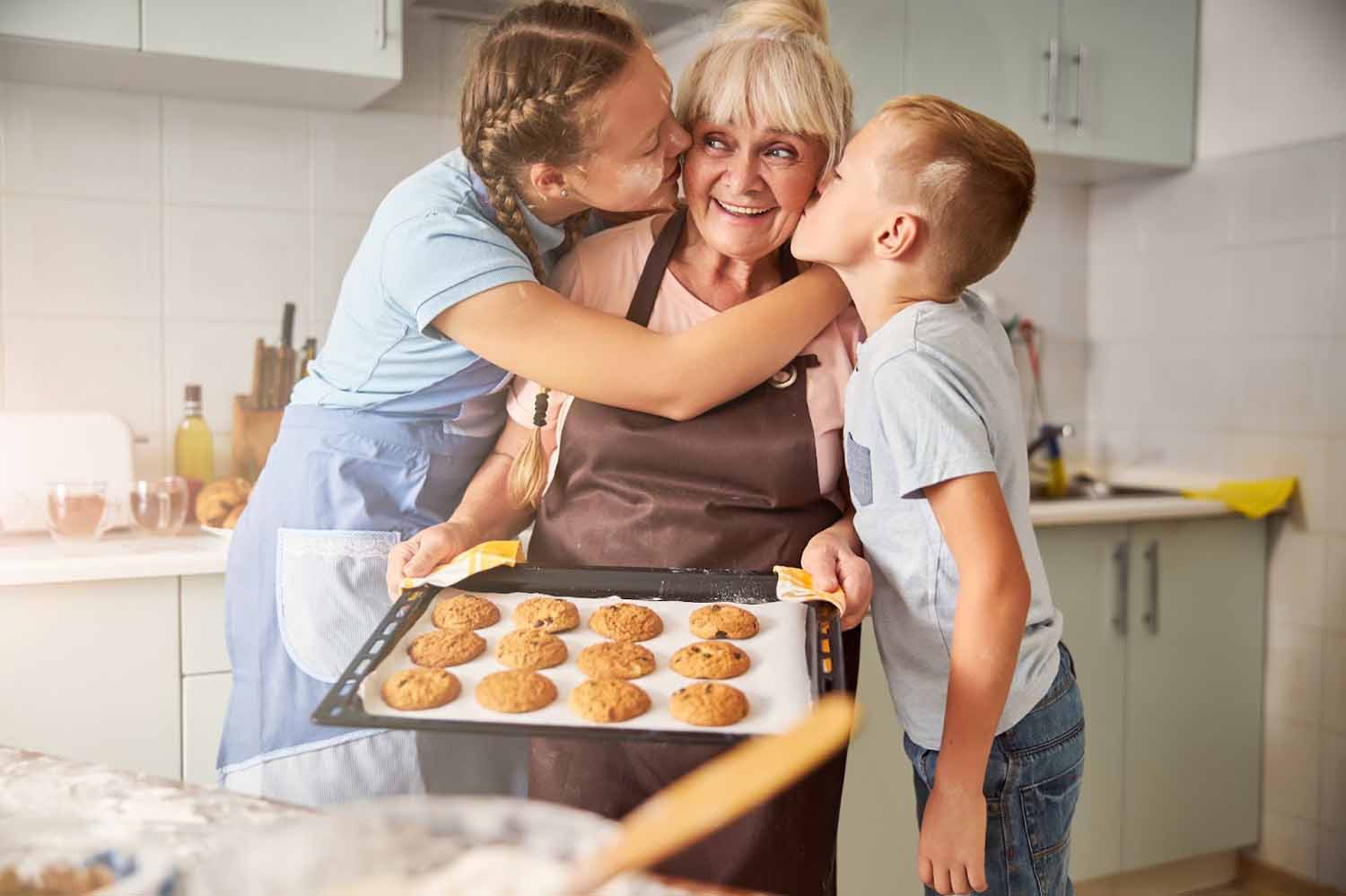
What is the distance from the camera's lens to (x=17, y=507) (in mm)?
1683

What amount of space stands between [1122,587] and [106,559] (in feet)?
5.42

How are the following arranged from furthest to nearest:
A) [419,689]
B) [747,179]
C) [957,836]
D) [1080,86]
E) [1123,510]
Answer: [1080,86]
[1123,510]
[747,179]
[957,836]
[419,689]

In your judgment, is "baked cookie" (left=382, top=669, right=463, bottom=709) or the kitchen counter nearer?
"baked cookie" (left=382, top=669, right=463, bottom=709)

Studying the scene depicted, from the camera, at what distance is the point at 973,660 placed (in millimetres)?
982

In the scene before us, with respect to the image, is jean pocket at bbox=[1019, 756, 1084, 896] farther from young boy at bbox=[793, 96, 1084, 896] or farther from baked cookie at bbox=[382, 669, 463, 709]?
baked cookie at bbox=[382, 669, 463, 709]

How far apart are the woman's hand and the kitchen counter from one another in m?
0.99

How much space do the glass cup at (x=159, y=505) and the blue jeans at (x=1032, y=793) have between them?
1.11 metres

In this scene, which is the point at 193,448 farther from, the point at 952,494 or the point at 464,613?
the point at 952,494

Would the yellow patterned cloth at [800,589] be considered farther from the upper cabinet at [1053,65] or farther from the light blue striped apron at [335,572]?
the upper cabinet at [1053,65]

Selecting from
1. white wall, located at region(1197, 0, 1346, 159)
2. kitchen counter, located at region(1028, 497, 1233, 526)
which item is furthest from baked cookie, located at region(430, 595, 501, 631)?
white wall, located at region(1197, 0, 1346, 159)

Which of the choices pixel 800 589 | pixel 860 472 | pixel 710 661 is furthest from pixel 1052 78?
pixel 710 661

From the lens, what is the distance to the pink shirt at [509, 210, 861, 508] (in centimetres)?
115

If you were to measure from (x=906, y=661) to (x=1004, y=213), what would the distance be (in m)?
0.41

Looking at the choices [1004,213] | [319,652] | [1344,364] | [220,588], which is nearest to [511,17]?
[1004,213]
